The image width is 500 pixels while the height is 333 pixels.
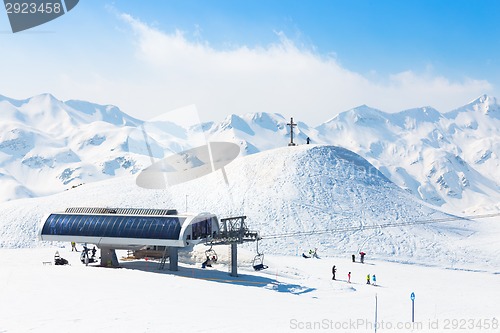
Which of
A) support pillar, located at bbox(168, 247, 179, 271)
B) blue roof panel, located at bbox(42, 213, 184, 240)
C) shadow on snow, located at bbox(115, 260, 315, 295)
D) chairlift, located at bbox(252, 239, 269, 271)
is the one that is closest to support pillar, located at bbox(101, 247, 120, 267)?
blue roof panel, located at bbox(42, 213, 184, 240)

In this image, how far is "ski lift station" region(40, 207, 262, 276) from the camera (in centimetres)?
4847

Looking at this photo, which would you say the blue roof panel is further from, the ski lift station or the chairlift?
the chairlift

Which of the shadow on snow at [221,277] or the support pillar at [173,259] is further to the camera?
the support pillar at [173,259]

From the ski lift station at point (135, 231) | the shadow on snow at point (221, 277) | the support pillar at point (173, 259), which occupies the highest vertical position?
the ski lift station at point (135, 231)

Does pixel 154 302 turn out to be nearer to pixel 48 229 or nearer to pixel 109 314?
pixel 109 314

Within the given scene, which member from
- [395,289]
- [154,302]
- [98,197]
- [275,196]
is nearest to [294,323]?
[154,302]

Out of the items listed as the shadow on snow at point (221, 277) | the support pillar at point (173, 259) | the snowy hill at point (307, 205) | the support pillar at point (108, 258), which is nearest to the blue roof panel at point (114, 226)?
the support pillar at point (108, 258)

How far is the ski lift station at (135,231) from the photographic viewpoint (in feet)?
159

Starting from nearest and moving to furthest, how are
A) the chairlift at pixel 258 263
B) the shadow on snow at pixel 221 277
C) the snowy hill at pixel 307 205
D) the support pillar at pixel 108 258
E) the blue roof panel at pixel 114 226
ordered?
the shadow on snow at pixel 221 277
the blue roof panel at pixel 114 226
the support pillar at pixel 108 258
the chairlift at pixel 258 263
the snowy hill at pixel 307 205

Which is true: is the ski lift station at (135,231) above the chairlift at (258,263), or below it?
above

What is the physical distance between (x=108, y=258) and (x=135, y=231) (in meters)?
3.95

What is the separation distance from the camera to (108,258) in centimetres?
5009

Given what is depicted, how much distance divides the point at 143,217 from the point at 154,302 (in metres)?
15.8

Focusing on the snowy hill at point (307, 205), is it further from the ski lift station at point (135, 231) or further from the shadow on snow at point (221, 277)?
the ski lift station at point (135, 231)
